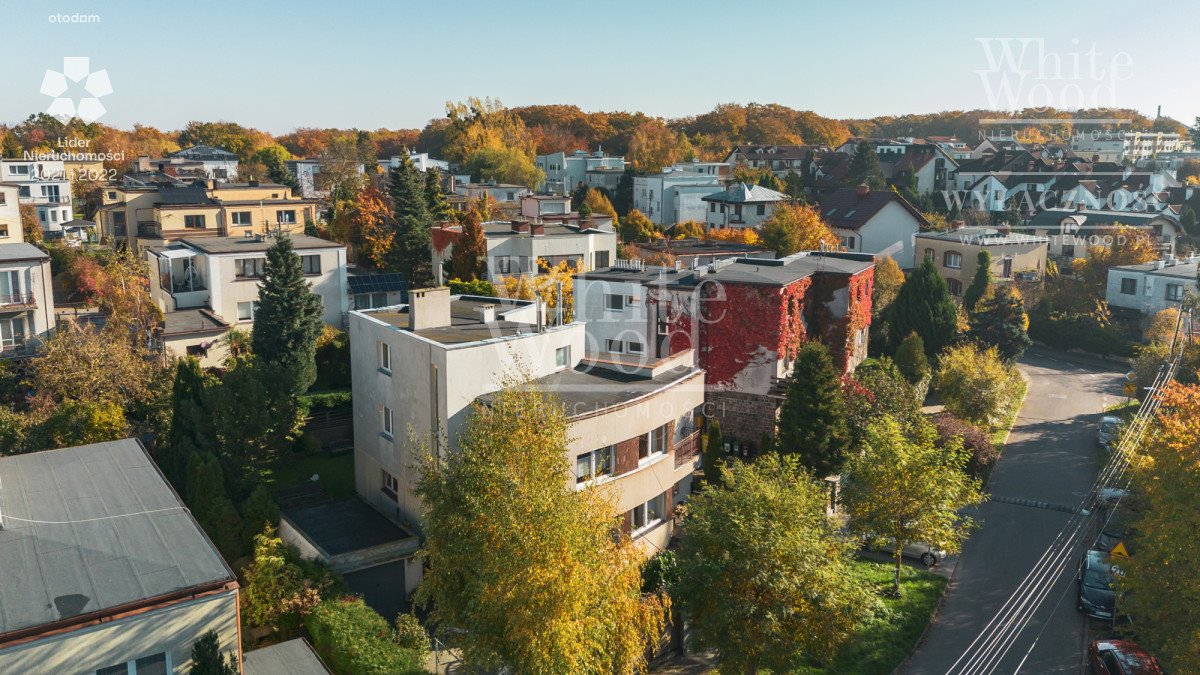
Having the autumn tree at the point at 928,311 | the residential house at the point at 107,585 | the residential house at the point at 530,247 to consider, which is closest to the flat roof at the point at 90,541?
the residential house at the point at 107,585

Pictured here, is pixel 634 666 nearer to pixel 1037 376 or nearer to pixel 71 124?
pixel 1037 376

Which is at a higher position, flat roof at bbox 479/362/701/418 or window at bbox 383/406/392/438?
flat roof at bbox 479/362/701/418

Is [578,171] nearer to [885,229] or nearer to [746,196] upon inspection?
[746,196]

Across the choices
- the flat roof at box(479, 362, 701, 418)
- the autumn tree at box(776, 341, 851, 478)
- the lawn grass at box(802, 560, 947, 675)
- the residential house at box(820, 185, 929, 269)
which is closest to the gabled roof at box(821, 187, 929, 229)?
the residential house at box(820, 185, 929, 269)

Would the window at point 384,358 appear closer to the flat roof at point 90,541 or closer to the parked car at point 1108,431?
the flat roof at point 90,541

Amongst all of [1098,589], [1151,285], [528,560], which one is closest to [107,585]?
[528,560]

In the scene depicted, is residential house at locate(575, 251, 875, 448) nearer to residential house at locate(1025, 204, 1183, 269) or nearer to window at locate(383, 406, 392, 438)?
window at locate(383, 406, 392, 438)

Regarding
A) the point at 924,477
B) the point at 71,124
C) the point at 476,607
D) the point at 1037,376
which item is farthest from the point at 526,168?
the point at 476,607
